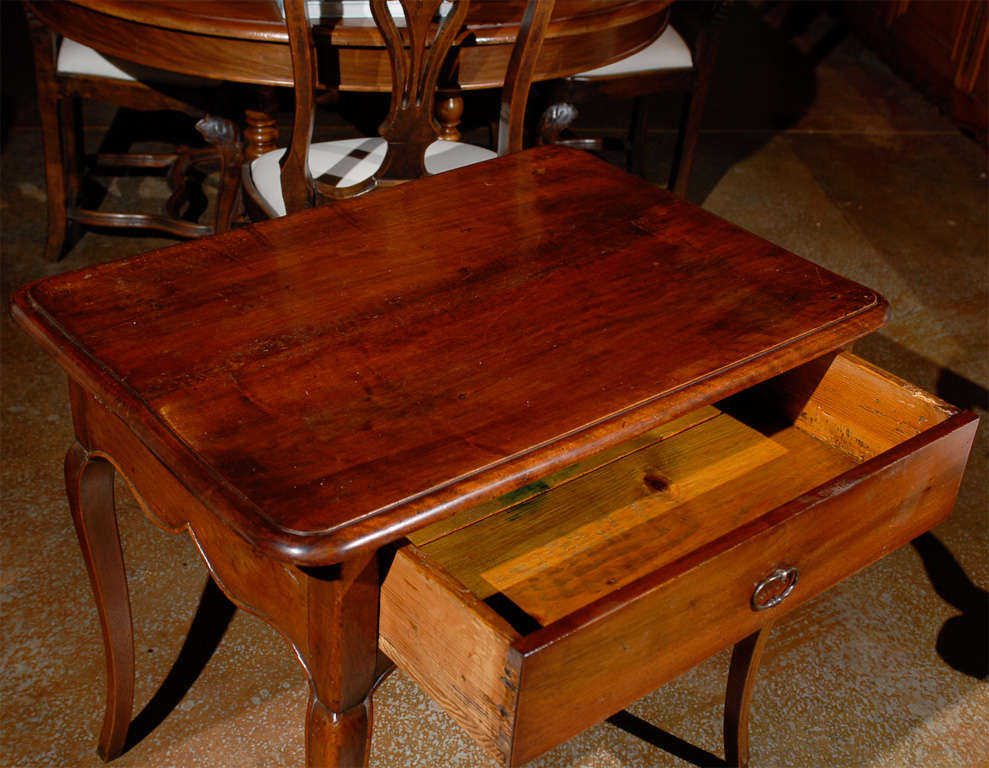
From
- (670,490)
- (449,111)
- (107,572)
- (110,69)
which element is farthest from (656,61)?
(107,572)

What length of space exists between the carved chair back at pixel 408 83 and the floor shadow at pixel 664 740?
2.60 feet

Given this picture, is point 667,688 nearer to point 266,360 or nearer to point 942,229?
point 266,360

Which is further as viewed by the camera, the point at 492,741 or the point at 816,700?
the point at 816,700

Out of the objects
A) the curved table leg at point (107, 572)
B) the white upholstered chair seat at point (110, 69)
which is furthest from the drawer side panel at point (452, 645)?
the white upholstered chair seat at point (110, 69)

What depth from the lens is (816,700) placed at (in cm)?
144

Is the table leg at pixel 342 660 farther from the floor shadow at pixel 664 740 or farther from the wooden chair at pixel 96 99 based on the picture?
the wooden chair at pixel 96 99

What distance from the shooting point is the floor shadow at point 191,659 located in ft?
4.44

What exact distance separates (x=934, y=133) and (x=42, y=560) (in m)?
2.76

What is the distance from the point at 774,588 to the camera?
93cm

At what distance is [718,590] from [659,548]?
0.19m

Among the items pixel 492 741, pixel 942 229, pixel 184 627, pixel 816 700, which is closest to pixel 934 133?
pixel 942 229

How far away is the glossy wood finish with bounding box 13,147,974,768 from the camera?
0.79m

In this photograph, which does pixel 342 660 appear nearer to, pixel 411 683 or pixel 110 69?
pixel 411 683

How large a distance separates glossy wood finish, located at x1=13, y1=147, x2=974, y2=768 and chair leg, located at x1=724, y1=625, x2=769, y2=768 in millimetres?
211
